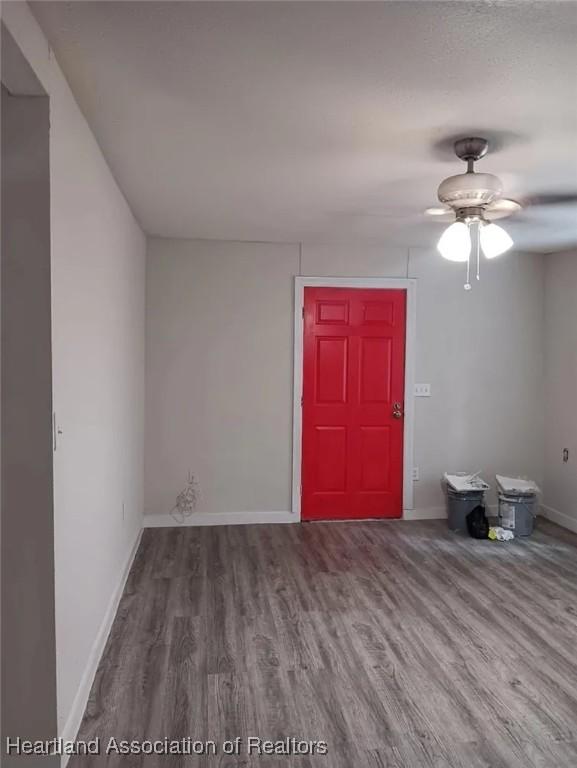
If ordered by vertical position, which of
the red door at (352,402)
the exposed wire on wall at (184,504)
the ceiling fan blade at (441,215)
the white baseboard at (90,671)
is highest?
the ceiling fan blade at (441,215)

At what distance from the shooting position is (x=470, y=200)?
2.57m

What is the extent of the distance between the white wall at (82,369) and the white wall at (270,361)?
115cm

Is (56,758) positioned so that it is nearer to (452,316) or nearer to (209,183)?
(209,183)

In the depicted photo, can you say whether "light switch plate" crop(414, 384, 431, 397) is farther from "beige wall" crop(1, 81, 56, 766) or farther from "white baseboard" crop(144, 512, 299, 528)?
"beige wall" crop(1, 81, 56, 766)

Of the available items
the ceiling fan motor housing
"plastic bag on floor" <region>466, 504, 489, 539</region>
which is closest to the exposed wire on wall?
"plastic bag on floor" <region>466, 504, 489, 539</region>

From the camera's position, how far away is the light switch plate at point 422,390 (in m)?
5.16

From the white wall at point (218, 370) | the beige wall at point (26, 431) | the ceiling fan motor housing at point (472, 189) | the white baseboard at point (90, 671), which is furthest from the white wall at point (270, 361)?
the beige wall at point (26, 431)

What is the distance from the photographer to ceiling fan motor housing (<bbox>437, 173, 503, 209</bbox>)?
250 cm

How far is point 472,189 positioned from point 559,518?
3.60 metres

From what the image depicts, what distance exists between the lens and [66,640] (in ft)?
6.73

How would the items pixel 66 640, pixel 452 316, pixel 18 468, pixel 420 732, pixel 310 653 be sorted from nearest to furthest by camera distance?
pixel 18 468, pixel 66 640, pixel 420 732, pixel 310 653, pixel 452 316

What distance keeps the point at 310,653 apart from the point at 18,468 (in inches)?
69.0

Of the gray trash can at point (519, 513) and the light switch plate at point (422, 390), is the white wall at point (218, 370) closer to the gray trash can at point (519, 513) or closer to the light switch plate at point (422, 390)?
the light switch plate at point (422, 390)

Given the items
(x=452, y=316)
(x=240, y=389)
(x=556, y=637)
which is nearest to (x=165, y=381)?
(x=240, y=389)
